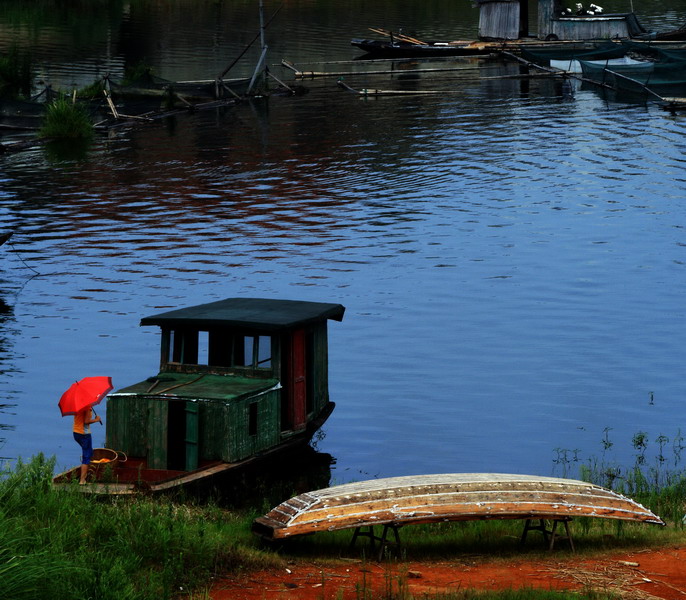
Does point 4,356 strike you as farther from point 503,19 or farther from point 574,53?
point 503,19

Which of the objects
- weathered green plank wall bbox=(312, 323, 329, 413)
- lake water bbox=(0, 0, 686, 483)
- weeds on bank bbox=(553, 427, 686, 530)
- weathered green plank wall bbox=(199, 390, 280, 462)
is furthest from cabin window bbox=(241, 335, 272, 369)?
weeds on bank bbox=(553, 427, 686, 530)

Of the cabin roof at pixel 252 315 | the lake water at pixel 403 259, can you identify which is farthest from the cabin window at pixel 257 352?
the lake water at pixel 403 259

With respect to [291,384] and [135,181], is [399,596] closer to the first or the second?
[291,384]

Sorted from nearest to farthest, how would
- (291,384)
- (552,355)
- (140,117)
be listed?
(291,384), (552,355), (140,117)

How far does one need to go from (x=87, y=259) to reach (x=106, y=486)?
859 inches

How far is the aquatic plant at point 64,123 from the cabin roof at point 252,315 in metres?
40.3

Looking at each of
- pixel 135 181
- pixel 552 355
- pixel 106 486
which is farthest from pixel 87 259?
pixel 106 486

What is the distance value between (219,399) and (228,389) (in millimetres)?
760

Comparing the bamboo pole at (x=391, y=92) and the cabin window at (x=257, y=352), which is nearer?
the cabin window at (x=257, y=352)

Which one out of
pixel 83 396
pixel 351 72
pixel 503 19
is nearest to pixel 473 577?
pixel 83 396

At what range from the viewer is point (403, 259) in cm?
3716

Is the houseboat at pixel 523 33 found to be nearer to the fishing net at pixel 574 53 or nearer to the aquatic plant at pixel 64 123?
the fishing net at pixel 574 53

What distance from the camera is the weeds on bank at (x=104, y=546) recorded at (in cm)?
1238

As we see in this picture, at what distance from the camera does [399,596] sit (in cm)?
1343
